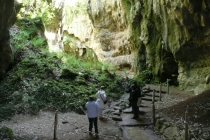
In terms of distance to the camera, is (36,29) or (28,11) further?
(28,11)

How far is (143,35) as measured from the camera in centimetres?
2562

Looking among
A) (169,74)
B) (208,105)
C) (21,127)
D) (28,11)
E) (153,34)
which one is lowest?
(21,127)

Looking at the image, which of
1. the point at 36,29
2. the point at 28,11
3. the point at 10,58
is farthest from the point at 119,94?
the point at 28,11

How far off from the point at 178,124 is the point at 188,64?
34.2 feet

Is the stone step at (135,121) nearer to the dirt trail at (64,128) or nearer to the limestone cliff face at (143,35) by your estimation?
the dirt trail at (64,128)

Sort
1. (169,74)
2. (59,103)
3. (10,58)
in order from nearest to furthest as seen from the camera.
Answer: (59,103) < (10,58) < (169,74)

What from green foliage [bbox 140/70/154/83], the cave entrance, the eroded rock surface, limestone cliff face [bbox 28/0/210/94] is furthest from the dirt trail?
green foliage [bbox 140/70/154/83]

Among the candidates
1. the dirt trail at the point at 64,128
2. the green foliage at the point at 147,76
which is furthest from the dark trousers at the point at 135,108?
the green foliage at the point at 147,76

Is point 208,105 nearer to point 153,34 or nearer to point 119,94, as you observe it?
point 119,94

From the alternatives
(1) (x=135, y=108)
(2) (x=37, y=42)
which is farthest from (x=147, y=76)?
(1) (x=135, y=108)

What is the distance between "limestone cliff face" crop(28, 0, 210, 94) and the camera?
18.2 meters

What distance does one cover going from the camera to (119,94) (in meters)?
19.8

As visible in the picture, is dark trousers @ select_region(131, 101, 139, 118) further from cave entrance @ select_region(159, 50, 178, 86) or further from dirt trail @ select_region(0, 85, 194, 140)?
cave entrance @ select_region(159, 50, 178, 86)

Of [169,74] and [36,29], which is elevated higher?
[36,29]
